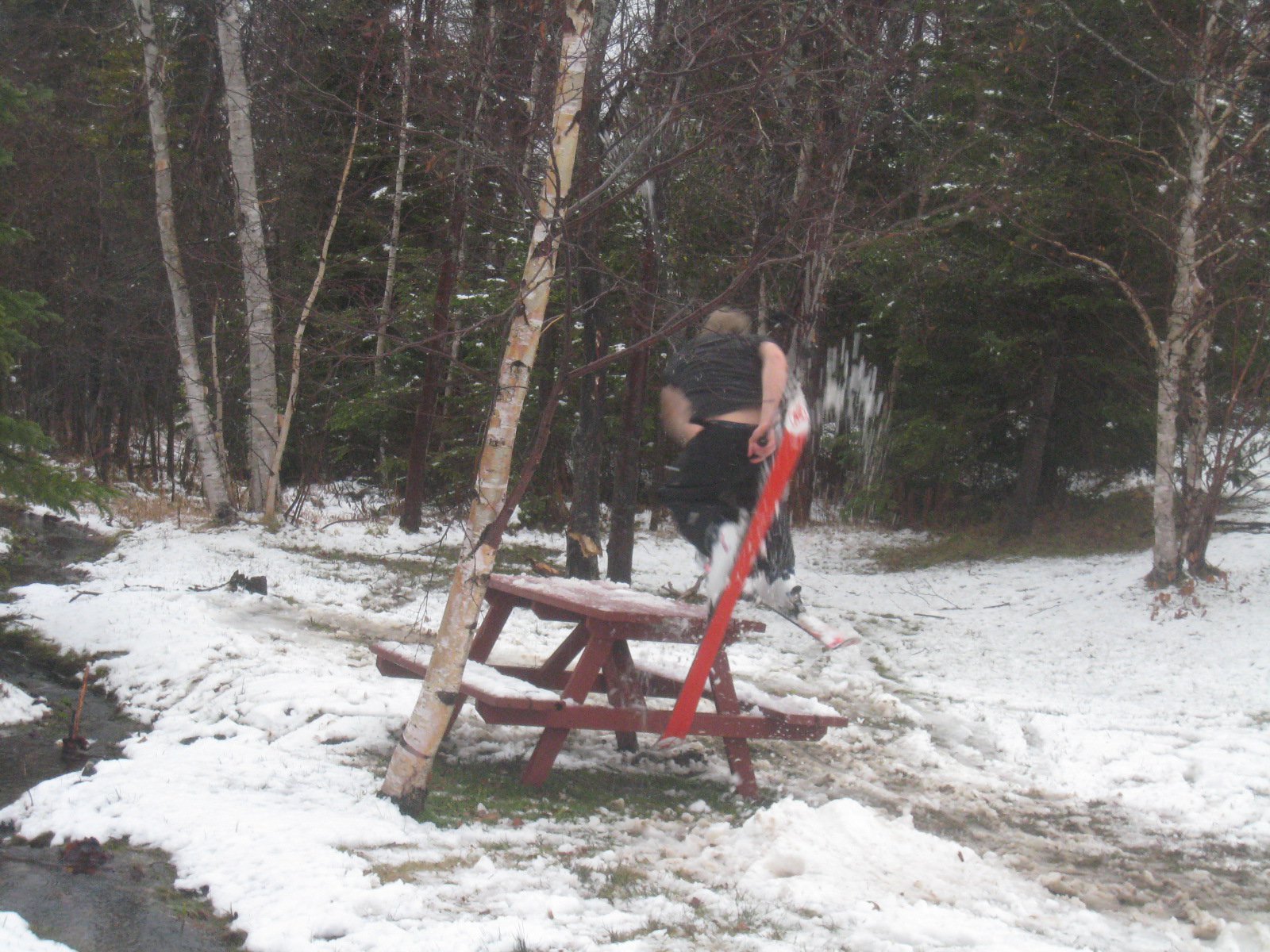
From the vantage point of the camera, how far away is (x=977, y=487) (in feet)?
66.4

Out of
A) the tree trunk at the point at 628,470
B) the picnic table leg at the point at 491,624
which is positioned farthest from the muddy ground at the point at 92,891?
the tree trunk at the point at 628,470

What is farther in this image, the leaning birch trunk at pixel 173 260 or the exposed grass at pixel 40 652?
the leaning birch trunk at pixel 173 260

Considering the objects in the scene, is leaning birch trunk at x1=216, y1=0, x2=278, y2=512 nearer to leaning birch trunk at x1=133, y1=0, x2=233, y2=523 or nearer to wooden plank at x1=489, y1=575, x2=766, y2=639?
leaning birch trunk at x1=133, y1=0, x2=233, y2=523

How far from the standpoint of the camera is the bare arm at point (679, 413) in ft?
17.4

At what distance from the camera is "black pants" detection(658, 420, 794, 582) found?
519 centimetres

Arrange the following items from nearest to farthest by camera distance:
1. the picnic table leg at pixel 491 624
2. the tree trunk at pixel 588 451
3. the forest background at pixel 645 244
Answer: the picnic table leg at pixel 491 624, the forest background at pixel 645 244, the tree trunk at pixel 588 451

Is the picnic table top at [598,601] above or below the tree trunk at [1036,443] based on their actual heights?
below

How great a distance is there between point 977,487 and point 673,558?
286 inches

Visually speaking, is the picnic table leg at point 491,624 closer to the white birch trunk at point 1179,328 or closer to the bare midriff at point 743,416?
the bare midriff at point 743,416

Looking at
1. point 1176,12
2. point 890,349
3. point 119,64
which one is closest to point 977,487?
point 890,349

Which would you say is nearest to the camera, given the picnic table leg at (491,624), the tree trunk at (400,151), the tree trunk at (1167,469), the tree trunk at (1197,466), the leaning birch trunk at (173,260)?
the tree trunk at (400,151)

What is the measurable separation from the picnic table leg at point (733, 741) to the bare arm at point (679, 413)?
1133 mm

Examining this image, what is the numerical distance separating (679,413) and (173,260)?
12.5m

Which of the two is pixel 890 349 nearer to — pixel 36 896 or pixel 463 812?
pixel 463 812
